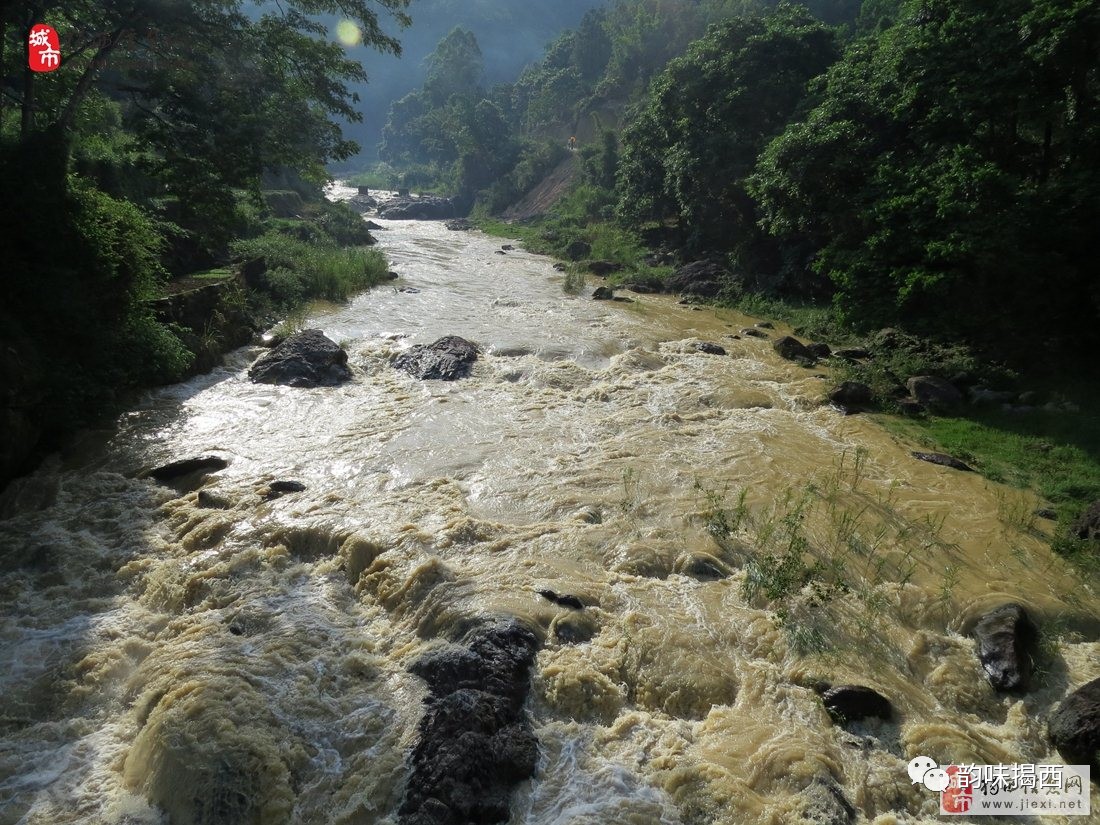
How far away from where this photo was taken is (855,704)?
5410 millimetres

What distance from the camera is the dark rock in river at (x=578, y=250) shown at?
30844 millimetres

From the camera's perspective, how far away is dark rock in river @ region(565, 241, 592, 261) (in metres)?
30.8

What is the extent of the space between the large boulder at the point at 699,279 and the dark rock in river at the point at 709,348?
21.6 feet

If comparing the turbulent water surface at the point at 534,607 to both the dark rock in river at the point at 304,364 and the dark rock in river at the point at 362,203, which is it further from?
the dark rock in river at the point at 362,203

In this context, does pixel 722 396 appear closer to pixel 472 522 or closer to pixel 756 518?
pixel 756 518

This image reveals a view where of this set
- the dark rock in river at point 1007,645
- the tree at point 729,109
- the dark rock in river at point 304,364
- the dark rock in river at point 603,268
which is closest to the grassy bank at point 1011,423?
the dark rock in river at point 1007,645

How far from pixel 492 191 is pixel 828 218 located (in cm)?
4859

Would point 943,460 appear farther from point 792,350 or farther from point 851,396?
point 792,350

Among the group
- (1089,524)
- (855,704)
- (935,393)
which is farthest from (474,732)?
(935,393)

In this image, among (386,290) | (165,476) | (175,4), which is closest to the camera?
(165,476)

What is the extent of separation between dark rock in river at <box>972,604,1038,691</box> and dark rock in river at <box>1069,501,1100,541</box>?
2068 millimetres

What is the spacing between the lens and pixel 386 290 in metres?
22.5

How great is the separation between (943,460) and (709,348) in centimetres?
653

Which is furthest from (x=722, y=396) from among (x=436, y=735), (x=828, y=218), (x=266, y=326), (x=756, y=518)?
(x=266, y=326)
